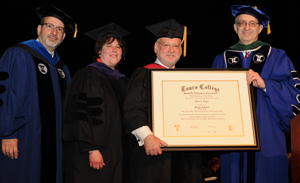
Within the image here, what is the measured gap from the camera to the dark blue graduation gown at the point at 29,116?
283 cm

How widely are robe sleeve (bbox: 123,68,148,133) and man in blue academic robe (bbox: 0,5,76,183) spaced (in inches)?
39.0

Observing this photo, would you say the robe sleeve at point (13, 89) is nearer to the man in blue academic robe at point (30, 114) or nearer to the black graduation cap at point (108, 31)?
the man in blue academic robe at point (30, 114)

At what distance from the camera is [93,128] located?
268 cm

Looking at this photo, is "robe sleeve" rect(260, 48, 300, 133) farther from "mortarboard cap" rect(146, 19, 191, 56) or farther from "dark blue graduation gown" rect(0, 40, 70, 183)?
"dark blue graduation gown" rect(0, 40, 70, 183)

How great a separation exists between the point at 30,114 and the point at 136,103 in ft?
3.84

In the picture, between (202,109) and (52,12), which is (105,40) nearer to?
(52,12)

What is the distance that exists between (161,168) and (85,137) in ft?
2.44

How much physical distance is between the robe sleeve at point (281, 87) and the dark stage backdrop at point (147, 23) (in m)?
2.49

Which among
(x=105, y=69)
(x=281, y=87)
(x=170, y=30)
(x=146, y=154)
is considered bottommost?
(x=146, y=154)

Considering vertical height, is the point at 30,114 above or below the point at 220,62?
below

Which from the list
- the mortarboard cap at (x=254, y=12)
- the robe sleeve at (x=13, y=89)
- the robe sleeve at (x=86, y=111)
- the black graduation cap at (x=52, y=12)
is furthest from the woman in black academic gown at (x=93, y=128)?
the mortarboard cap at (x=254, y=12)

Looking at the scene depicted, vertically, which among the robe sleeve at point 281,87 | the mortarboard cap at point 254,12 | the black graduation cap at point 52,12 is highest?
the black graduation cap at point 52,12

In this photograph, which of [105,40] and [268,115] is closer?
[268,115]

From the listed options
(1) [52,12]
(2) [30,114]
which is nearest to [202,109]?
(2) [30,114]
